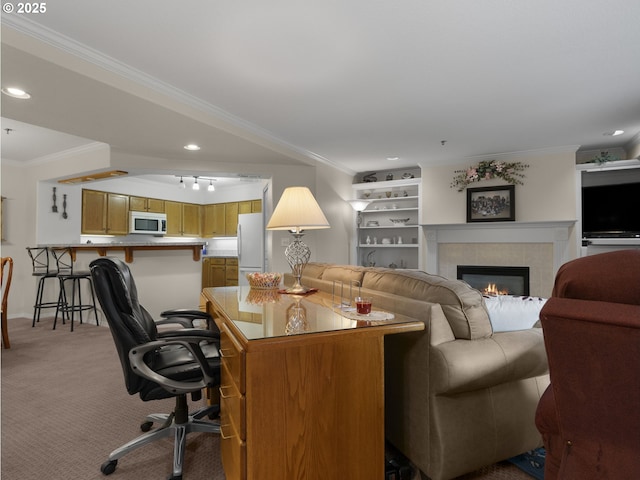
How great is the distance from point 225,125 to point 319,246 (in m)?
2.34

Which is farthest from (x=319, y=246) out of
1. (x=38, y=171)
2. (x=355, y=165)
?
(x=38, y=171)

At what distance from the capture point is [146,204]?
6.89m

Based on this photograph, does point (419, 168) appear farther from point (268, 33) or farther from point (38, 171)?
point (38, 171)

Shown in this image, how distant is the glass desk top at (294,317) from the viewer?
1.21 meters

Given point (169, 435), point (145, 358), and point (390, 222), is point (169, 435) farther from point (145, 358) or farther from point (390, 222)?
point (390, 222)

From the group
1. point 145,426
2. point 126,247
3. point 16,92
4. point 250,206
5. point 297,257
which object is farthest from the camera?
point 250,206

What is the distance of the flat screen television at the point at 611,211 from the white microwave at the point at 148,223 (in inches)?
281

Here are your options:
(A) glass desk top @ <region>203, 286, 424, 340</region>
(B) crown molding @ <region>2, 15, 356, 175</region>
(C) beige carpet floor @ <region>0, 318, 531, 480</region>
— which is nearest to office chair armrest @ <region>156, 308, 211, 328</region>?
(A) glass desk top @ <region>203, 286, 424, 340</region>

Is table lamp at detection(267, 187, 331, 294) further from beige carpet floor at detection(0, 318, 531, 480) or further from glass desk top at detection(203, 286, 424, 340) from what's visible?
beige carpet floor at detection(0, 318, 531, 480)

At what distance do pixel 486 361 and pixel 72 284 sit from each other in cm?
549

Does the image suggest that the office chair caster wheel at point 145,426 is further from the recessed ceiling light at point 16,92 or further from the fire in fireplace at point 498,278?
the fire in fireplace at point 498,278

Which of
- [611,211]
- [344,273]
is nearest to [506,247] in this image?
[611,211]

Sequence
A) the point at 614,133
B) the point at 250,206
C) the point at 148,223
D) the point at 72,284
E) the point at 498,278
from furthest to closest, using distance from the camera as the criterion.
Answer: the point at 250,206 < the point at 148,223 < the point at 498,278 < the point at 72,284 < the point at 614,133

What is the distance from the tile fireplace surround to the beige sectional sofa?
11.7 feet
